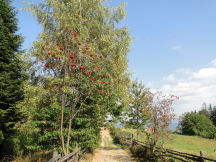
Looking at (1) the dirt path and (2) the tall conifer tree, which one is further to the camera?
(1) the dirt path

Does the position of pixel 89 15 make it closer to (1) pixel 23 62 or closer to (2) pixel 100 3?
(2) pixel 100 3

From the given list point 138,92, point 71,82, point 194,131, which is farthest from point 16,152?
point 194,131

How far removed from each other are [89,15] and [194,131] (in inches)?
2411

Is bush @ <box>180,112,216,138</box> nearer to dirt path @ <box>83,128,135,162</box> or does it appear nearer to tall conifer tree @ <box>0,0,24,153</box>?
dirt path @ <box>83,128,135,162</box>

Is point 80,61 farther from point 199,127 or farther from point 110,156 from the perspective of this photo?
point 199,127

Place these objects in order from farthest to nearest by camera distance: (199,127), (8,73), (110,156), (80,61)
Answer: (199,127) < (110,156) < (8,73) < (80,61)

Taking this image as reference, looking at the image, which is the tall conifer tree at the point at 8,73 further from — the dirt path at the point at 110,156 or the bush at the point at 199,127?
the bush at the point at 199,127

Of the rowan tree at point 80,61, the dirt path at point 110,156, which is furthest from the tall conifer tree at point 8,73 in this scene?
the dirt path at point 110,156

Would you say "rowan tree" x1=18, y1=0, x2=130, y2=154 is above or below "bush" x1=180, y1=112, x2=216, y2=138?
above

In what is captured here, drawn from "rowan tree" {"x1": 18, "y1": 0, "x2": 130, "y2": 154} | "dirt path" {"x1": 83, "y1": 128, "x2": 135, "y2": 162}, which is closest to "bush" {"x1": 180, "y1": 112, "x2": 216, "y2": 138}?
"dirt path" {"x1": 83, "y1": 128, "x2": 135, "y2": 162}

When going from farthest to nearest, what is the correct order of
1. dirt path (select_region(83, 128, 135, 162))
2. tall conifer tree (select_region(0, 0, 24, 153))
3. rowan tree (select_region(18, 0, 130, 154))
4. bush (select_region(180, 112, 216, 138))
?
1. bush (select_region(180, 112, 216, 138))
2. dirt path (select_region(83, 128, 135, 162))
3. tall conifer tree (select_region(0, 0, 24, 153))
4. rowan tree (select_region(18, 0, 130, 154))

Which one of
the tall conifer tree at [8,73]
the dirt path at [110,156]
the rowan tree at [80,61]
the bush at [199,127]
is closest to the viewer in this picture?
the rowan tree at [80,61]

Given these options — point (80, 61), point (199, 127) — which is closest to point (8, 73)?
point (80, 61)

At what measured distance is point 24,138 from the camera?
14.7 metres
